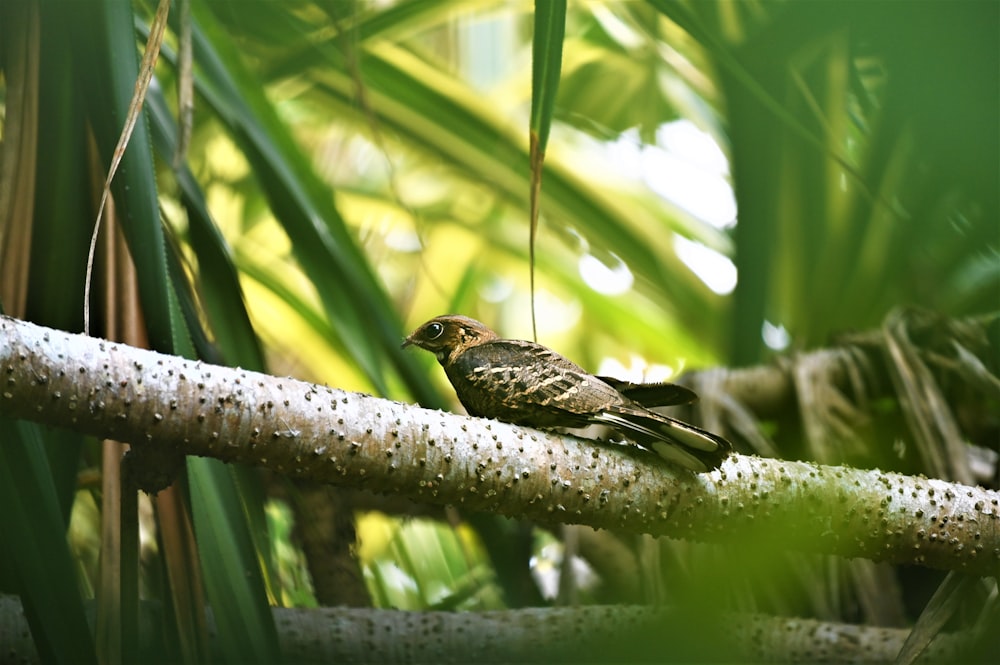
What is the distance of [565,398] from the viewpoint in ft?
4.40

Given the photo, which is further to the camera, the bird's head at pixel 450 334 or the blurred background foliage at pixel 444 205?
the bird's head at pixel 450 334

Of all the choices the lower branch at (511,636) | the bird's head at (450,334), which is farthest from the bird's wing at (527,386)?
the lower branch at (511,636)

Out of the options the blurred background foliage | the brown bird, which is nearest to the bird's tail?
the brown bird

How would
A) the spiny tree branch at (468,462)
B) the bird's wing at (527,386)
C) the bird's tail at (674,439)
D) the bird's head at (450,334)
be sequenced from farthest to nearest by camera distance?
the bird's head at (450,334) < the bird's wing at (527,386) < the bird's tail at (674,439) < the spiny tree branch at (468,462)

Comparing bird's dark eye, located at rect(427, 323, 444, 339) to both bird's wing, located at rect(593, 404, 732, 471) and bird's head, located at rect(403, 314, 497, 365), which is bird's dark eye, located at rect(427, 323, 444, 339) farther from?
bird's wing, located at rect(593, 404, 732, 471)

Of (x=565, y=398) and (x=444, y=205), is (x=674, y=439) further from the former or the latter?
(x=444, y=205)

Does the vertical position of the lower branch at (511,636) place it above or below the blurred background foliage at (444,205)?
below

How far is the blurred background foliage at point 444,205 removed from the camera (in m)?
1.08

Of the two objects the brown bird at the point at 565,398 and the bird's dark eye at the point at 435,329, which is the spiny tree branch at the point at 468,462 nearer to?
the brown bird at the point at 565,398

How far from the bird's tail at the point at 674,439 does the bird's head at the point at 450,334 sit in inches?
15.5

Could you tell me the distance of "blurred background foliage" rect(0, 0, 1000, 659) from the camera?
1079mm

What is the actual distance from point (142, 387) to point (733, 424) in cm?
143

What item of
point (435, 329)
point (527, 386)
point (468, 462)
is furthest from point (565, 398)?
point (435, 329)

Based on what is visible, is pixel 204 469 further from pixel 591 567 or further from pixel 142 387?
pixel 591 567
